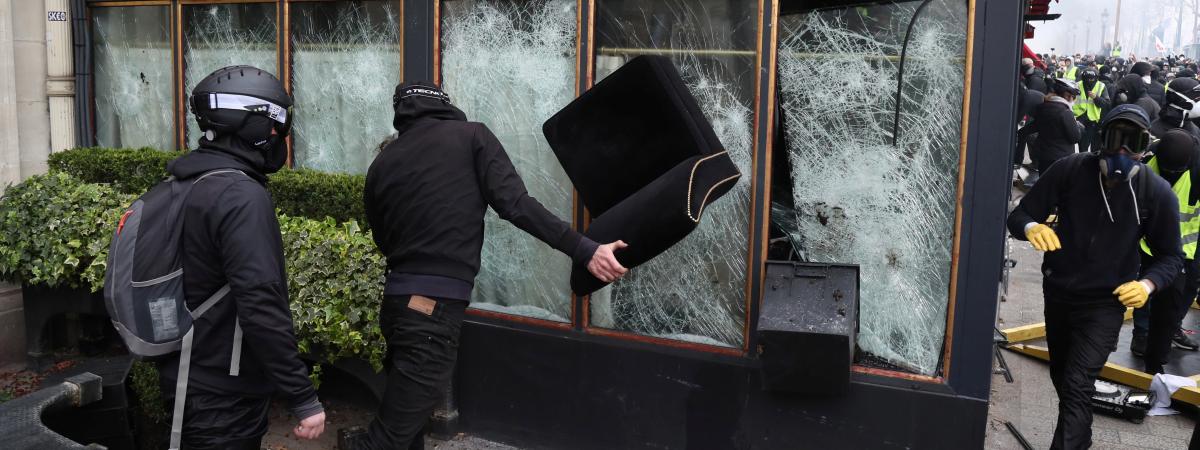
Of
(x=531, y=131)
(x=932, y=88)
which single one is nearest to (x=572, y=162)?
(x=531, y=131)

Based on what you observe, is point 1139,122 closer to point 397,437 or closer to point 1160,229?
point 1160,229

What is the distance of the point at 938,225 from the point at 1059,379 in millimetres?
1391

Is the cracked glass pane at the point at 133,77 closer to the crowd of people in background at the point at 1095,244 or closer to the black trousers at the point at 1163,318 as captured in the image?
the crowd of people in background at the point at 1095,244

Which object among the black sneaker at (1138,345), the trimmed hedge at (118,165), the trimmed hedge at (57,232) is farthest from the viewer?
the black sneaker at (1138,345)

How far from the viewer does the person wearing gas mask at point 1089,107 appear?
18.2 meters

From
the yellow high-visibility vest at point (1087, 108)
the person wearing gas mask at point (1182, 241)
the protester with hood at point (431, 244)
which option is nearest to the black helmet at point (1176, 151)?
the person wearing gas mask at point (1182, 241)

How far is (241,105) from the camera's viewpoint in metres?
3.49

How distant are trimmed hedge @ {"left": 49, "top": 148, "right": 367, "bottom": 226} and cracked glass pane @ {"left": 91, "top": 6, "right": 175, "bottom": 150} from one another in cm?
31

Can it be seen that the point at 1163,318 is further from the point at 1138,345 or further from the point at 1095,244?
the point at 1095,244

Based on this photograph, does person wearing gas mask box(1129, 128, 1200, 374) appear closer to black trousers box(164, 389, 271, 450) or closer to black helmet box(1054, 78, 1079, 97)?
black trousers box(164, 389, 271, 450)

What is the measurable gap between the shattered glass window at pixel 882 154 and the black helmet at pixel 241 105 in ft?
8.28

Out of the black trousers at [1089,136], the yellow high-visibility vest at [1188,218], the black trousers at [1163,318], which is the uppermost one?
the black trousers at [1089,136]

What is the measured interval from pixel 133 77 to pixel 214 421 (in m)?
4.92

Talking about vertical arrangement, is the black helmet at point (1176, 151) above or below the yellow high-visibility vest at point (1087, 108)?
below
